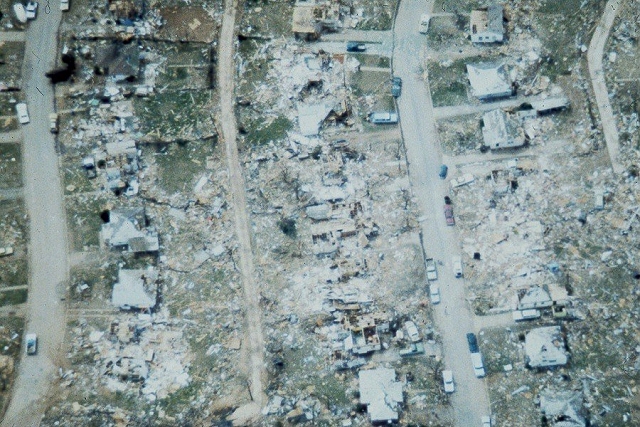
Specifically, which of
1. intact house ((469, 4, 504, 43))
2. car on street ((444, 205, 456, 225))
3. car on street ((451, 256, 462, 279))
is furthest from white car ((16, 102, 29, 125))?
intact house ((469, 4, 504, 43))

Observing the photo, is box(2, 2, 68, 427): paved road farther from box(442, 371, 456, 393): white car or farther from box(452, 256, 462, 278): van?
box(452, 256, 462, 278): van

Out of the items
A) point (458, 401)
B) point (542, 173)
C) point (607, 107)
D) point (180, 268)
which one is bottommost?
point (458, 401)

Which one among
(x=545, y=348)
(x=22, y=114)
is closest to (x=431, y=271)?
(x=545, y=348)

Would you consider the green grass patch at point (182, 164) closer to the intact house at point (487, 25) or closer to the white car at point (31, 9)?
the white car at point (31, 9)

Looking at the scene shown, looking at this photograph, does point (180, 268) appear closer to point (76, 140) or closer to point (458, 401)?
point (76, 140)

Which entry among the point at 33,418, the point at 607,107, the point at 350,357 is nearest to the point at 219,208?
the point at 350,357

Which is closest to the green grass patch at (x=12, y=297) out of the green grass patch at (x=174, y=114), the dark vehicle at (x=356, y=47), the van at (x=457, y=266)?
the green grass patch at (x=174, y=114)

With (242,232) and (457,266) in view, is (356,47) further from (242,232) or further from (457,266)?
(457,266)
